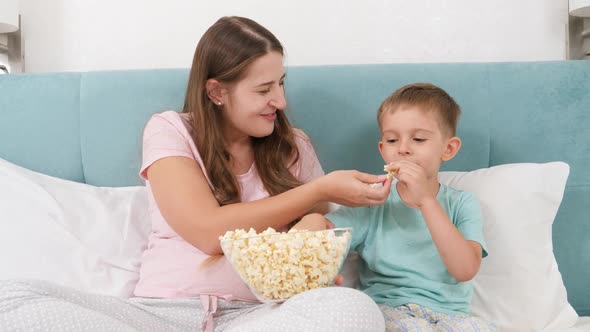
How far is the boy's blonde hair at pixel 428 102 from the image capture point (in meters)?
1.39

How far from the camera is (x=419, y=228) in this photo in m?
1.40

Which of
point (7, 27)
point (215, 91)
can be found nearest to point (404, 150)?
point (215, 91)

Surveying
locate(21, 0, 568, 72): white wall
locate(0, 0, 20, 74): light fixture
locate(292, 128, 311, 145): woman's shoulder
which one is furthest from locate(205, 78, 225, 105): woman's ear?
locate(0, 0, 20, 74): light fixture

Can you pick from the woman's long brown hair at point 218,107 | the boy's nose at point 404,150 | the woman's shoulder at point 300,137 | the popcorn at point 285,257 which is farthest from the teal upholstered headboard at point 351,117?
the popcorn at point 285,257

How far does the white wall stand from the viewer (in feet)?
6.17

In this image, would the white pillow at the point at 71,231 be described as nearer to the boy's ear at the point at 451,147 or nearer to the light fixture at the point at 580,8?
the boy's ear at the point at 451,147

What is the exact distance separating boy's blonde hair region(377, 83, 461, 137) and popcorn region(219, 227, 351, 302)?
39cm

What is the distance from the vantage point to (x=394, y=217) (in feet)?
4.68

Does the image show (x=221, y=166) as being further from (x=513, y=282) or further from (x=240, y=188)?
(x=513, y=282)

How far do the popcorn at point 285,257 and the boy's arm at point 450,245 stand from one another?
22 centimetres

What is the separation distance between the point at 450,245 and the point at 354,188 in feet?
0.70

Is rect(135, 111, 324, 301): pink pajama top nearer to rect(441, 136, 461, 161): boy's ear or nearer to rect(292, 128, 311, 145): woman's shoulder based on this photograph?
rect(292, 128, 311, 145): woman's shoulder

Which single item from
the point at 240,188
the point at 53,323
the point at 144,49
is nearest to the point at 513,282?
the point at 240,188

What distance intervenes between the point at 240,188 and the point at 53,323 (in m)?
0.56
